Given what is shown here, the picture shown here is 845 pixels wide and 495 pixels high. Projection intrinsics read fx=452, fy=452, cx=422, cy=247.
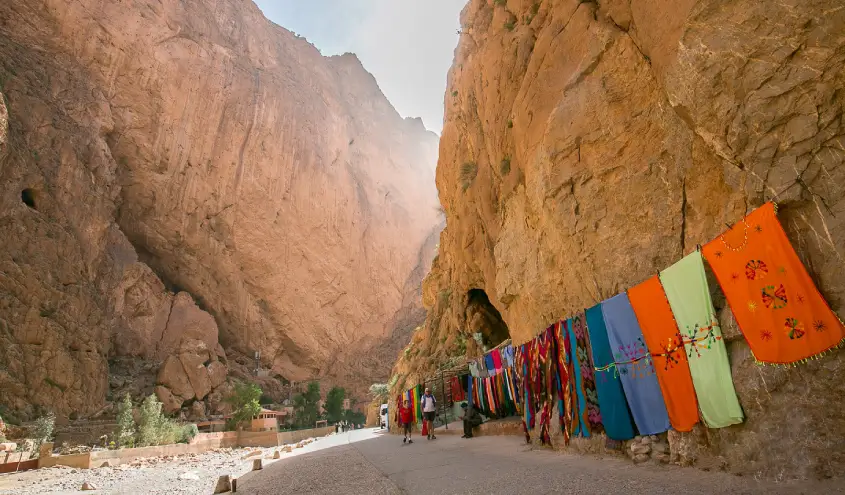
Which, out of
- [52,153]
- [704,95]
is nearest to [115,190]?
[52,153]

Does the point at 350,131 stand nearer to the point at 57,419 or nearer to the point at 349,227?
the point at 349,227

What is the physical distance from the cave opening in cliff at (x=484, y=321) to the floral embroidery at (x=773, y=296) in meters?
16.3

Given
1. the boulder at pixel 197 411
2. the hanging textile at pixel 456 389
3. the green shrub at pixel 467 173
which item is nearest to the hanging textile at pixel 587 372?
the hanging textile at pixel 456 389

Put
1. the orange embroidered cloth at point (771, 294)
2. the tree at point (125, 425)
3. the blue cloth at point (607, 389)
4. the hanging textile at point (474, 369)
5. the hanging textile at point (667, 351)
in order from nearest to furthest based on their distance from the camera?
the orange embroidered cloth at point (771, 294) → the hanging textile at point (667, 351) → the blue cloth at point (607, 389) → the hanging textile at point (474, 369) → the tree at point (125, 425)

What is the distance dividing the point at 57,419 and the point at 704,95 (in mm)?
39965

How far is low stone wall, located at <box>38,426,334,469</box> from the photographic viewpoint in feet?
61.9

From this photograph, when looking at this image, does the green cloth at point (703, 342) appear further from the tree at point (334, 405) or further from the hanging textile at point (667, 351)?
the tree at point (334, 405)

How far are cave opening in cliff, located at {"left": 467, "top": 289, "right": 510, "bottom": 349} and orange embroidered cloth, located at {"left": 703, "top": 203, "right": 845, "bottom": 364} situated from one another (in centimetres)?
1604

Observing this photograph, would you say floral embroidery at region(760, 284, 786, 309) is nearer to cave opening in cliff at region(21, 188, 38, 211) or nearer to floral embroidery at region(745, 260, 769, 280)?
floral embroidery at region(745, 260, 769, 280)

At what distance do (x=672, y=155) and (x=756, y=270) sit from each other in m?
2.54

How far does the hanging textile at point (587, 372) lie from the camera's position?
695cm

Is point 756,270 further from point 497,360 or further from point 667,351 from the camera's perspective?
point 497,360

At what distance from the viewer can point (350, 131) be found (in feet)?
214

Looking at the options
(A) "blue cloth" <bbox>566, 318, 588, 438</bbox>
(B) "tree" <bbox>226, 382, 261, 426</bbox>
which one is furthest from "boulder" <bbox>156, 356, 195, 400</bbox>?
(A) "blue cloth" <bbox>566, 318, 588, 438</bbox>
